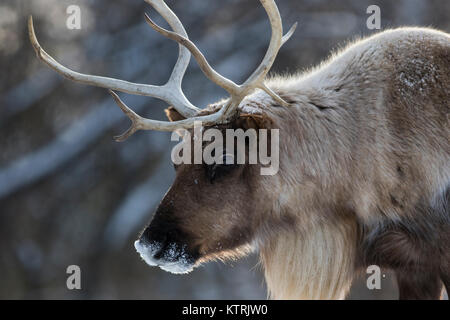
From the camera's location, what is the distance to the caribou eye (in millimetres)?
4328

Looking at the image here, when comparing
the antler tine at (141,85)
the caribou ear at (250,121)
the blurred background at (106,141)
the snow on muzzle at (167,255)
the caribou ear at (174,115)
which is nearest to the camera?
the snow on muzzle at (167,255)

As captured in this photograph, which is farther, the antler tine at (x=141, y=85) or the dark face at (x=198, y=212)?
the antler tine at (x=141, y=85)

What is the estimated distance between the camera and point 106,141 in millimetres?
14586

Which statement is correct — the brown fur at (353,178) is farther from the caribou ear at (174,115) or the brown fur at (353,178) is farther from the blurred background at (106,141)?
the blurred background at (106,141)

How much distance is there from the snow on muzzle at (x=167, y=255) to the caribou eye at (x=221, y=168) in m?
0.43

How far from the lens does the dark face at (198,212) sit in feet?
14.1

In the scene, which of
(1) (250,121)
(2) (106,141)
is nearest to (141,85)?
(1) (250,121)

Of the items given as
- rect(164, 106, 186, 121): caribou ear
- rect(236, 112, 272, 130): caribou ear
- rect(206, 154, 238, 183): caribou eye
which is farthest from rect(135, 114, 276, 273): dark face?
rect(164, 106, 186, 121): caribou ear

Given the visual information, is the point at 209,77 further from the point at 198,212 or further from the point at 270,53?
the point at 198,212

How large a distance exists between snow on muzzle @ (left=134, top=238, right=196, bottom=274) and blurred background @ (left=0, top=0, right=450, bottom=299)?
9.73 m

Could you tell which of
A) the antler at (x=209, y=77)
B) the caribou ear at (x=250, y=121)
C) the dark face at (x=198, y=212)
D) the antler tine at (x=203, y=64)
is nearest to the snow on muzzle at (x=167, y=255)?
the dark face at (x=198, y=212)

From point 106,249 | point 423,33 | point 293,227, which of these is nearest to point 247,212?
point 293,227

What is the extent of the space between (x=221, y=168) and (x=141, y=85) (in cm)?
75
